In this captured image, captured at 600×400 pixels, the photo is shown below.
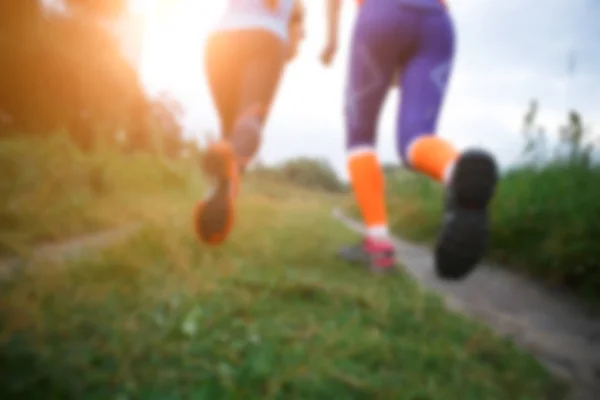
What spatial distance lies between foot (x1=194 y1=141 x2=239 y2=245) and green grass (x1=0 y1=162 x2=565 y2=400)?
0.12m

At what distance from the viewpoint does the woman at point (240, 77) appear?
1.18 m

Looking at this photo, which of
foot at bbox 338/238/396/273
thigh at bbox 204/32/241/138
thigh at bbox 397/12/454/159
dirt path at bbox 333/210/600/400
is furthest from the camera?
thigh at bbox 204/32/241/138

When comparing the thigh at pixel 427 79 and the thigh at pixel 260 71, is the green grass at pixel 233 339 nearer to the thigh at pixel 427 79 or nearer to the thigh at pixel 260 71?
the thigh at pixel 427 79

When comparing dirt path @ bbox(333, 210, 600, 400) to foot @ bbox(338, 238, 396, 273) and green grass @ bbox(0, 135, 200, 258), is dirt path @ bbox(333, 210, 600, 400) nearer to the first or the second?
foot @ bbox(338, 238, 396, 273)

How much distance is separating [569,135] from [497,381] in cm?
79

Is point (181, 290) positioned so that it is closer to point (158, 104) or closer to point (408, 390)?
point (408, 390)

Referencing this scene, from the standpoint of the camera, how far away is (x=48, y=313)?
26.2 inches

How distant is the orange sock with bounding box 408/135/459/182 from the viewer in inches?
36.3

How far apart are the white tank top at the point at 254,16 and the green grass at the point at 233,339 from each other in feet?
2.28

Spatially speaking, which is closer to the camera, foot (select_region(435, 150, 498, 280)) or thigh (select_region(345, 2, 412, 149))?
foot (select_region(435, 150, 498, 280))

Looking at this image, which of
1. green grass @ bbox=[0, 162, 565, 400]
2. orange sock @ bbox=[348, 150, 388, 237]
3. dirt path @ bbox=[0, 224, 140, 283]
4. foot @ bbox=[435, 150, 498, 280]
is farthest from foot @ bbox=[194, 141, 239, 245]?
foot @ bbox=[435, 150, 498, 280]

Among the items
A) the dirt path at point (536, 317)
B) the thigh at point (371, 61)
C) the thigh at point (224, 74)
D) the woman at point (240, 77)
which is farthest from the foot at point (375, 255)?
the thigh at point (224, 74)

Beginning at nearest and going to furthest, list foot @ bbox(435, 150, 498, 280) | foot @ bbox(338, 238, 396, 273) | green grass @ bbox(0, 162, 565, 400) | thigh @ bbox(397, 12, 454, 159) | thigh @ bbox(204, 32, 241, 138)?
green grass @ bbox(0, 162, 565, 400)
foot @ bbox(435, 150, 498, 280)
thigh @ bbox(397, 12, 454, 159)
foot @ bbox(338, 238, 396, 273)
thigh @ bbox(204, 32, 241, 138)

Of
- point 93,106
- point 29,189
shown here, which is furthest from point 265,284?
point 93,106
